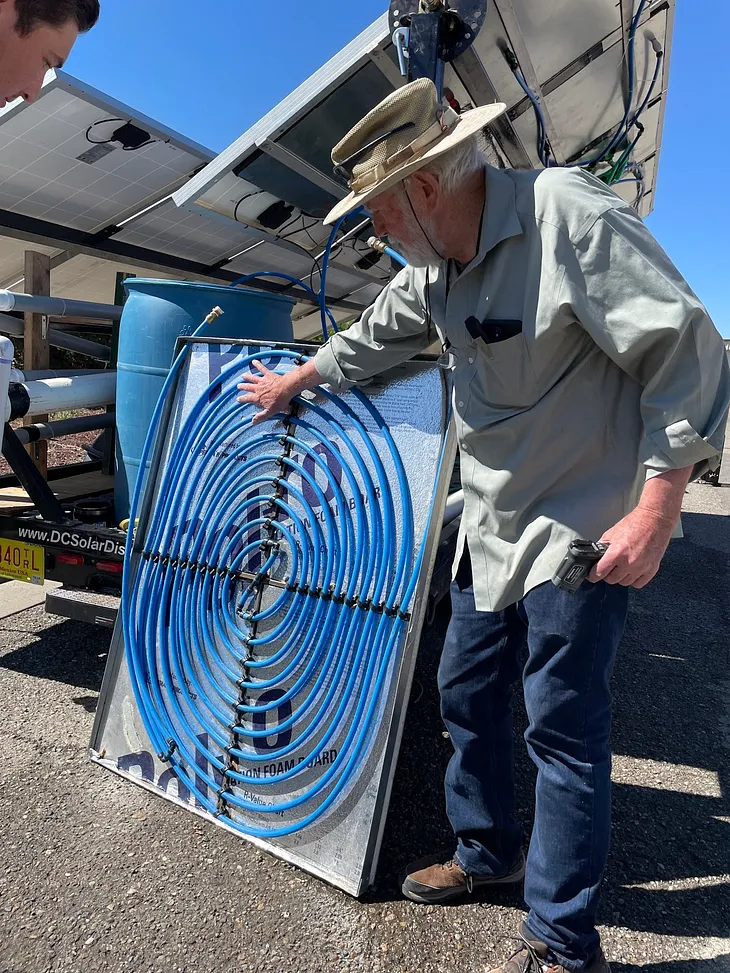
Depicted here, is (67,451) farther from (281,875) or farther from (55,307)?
(281,875)

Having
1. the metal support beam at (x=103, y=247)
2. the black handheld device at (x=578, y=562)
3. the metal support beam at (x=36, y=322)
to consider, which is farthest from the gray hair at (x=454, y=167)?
the metal support beam at (x=36, y=322)

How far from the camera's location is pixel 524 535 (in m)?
1.64

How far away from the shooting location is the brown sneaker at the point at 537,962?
1637 mm

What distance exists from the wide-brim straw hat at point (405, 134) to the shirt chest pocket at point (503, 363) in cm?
39

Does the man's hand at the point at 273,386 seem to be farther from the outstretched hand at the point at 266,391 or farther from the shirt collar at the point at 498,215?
the shirt collar at the point at 498,215

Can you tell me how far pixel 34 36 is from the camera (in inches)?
51.3

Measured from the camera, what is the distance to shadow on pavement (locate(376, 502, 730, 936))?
80.3 inches

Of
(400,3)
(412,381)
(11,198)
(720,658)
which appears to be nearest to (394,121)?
(412,381)

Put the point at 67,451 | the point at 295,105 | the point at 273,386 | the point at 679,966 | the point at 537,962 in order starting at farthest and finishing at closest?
the point at 67,451, the point at 295,105, the point at 273,386, the point at 679,966, the point at 537,962

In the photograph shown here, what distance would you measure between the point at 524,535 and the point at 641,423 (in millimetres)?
367

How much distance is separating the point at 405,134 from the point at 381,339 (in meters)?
0.58

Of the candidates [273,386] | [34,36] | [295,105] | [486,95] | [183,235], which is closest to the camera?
[34,36]

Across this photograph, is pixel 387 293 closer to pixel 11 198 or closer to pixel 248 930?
pixel 248 930

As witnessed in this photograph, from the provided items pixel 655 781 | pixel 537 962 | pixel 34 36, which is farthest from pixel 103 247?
pixel 537 962
